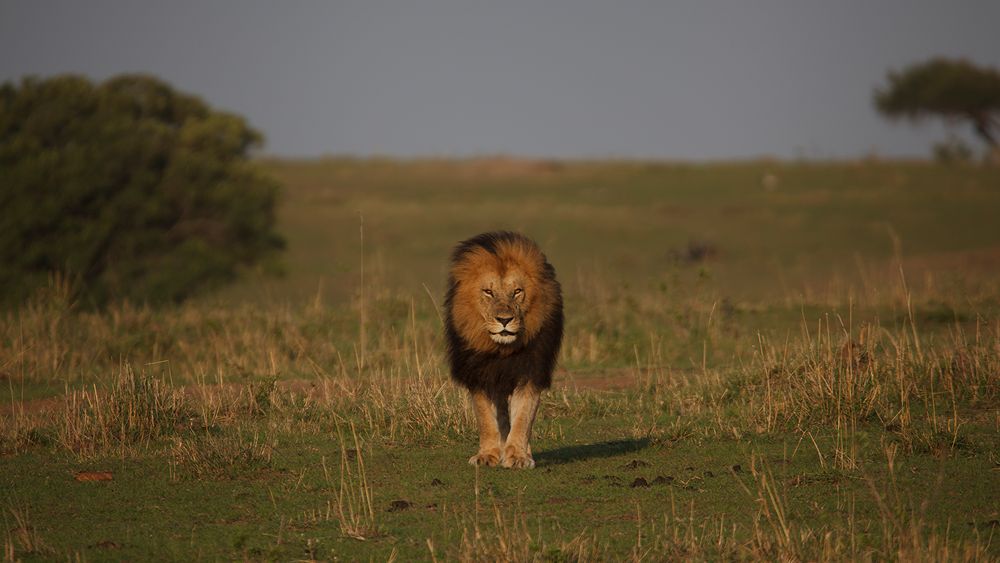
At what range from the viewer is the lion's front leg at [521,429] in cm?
741

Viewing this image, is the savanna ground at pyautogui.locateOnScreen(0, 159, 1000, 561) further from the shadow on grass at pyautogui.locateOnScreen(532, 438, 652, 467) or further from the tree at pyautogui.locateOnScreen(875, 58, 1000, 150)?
the tree at pyautogui.locateOnScreen(875, 58, 1000, 150)

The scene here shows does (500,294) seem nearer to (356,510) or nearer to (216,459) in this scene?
(356,510)

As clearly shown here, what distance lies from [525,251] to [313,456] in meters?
1.96

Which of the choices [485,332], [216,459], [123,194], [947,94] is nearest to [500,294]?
[485,332]

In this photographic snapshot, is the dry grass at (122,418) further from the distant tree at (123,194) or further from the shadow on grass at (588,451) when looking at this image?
the distant tree at (123,194)

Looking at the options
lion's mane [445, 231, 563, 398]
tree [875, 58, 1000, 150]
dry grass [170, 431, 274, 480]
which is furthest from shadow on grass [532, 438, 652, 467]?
tree [875, 58, 1000, 150]

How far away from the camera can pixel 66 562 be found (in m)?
5.75

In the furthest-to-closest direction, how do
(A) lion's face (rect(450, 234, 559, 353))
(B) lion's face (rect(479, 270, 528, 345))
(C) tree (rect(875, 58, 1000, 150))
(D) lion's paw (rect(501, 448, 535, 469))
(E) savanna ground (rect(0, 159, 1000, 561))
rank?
1. (C) tree (rect(875, 58, 1000, 150))
2. (D) lion's paw (rect(501, 448, 535, 469))
3. (A) lion's face (rect(450, 234, 559, 353))
4. (B) lion's face (rect(479, 270, 528, 345))
5. (E) savanna ground (rect(0, 159, 1000, 561))

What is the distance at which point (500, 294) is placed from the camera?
730 cm

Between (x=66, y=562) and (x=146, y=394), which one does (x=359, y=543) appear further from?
(x=146, y=394)

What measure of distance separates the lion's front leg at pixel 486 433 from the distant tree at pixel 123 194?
13.0 meters

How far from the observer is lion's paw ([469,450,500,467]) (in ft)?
24.6

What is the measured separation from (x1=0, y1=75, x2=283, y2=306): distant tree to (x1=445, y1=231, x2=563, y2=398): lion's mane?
12.9m

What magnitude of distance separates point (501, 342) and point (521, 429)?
22.7 inches
